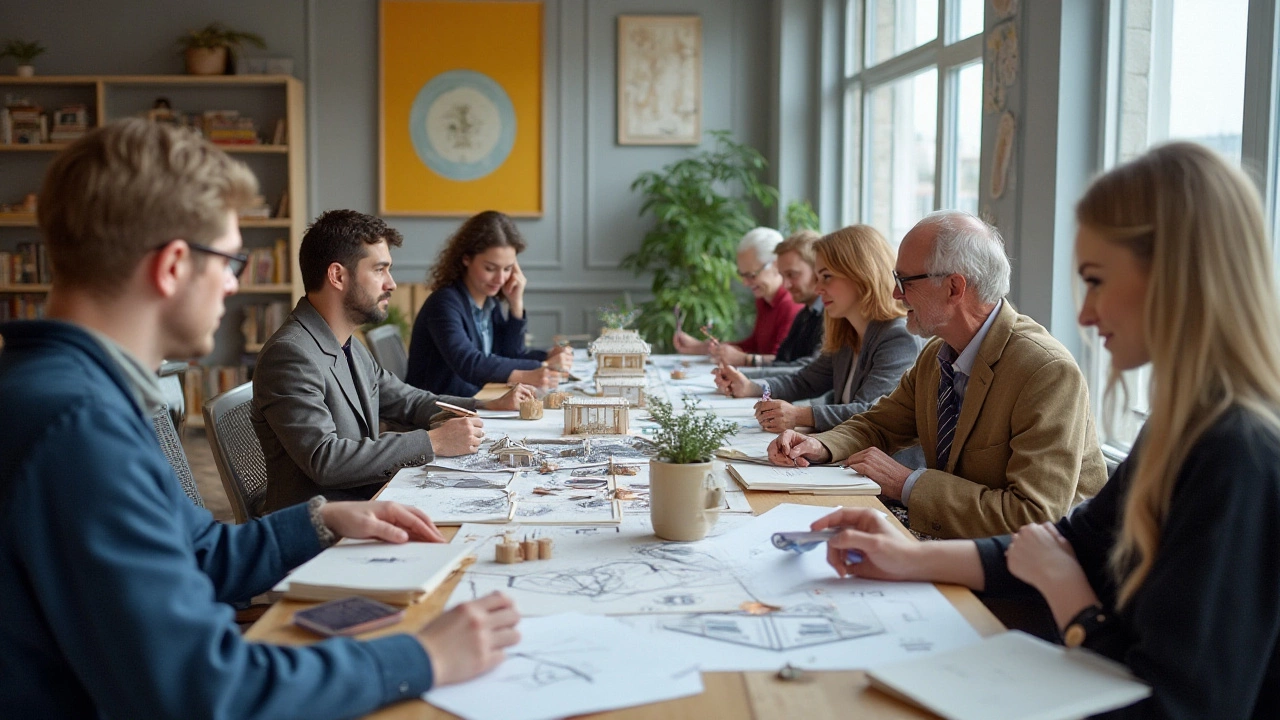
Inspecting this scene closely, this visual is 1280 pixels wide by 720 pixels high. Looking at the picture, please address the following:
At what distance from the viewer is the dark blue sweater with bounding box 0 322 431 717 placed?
1069 millimetres

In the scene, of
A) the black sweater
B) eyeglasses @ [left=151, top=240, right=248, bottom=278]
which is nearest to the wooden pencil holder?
eyeglasses @ [left=151, top=240, right=248, bottom=278]

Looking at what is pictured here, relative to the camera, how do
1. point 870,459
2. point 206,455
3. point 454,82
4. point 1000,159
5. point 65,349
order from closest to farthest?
point 65,349
point 870,459
point 1000,159
point 206,455
point 454,82

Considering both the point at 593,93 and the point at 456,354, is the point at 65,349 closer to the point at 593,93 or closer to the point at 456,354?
the point at 456,354

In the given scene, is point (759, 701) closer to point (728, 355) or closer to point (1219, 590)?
point (1219, 590)

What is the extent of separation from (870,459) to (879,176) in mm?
4279

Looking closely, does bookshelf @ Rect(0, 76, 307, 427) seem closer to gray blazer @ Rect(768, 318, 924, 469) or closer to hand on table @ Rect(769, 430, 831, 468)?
gray blazer @ Rect(768, 318, 924, 469)

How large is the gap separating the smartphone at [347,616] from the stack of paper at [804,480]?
3.04ft

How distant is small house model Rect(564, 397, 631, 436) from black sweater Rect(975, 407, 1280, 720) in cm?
173

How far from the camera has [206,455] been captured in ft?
22.2

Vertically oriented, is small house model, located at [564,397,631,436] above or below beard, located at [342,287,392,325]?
below

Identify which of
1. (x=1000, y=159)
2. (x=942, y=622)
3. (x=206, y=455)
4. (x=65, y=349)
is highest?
(x=1000, y=159)

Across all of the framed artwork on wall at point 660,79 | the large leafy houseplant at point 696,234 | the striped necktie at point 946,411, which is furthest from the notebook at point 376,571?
the framed artwork on wall at point 660,79

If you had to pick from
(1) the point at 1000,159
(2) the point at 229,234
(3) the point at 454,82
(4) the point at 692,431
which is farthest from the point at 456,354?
(3) the point at 454,82

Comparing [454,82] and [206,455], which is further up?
[454,82]
